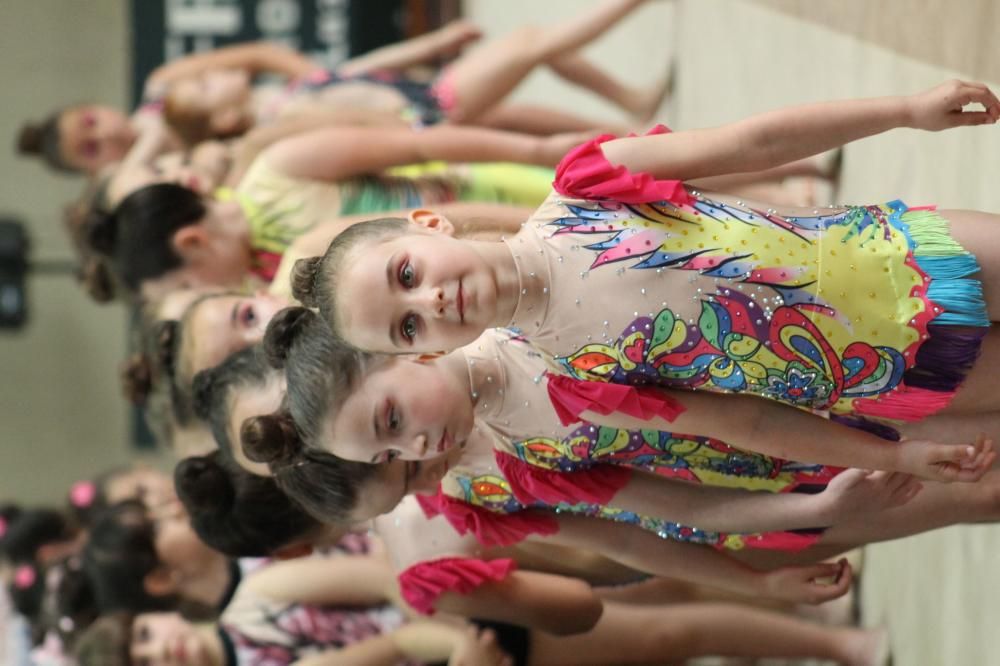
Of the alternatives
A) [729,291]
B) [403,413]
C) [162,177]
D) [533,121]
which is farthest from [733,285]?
[533,121]

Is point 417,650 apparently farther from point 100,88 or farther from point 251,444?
point 100,88

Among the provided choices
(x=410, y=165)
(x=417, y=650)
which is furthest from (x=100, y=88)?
(x=417, y=650)

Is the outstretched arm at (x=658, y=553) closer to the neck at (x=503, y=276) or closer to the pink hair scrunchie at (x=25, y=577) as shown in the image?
the neck at (x=503, y=276)

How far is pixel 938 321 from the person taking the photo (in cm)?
197

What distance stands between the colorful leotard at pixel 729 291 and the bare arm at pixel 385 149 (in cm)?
139

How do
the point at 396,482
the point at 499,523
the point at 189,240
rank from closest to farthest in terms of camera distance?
the point at 396,482 → the point at 499,523 → the point at 189,240

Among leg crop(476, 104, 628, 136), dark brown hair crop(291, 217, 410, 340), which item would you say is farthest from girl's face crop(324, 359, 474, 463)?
leg crop(476, 104, 628, 136)

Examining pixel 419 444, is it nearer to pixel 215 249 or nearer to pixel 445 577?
pixel 445 577

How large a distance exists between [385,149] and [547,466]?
4.52ft

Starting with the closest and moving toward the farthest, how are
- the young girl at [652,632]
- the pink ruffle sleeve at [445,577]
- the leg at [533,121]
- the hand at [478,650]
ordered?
1. the pink ruffle sleeve at [445,577]
2. the hand at [478,650]
3. the young girl at [652,632]
4. the leg at [533,121]

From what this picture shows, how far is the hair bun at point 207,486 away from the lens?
9.30 feet

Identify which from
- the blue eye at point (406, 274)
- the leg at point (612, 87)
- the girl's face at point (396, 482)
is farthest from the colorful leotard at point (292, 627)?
the leg at point (612, 87)

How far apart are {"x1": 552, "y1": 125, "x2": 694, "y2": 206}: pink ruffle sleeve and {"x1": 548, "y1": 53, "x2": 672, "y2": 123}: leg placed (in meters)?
2.55

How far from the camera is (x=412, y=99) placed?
13.3 feet
